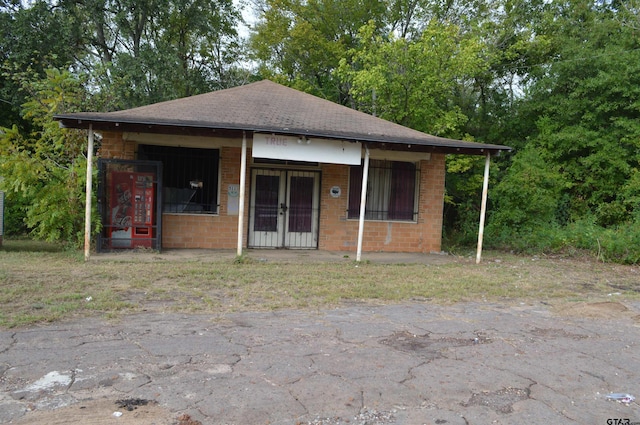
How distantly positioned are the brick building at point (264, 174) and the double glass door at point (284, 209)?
0.03m

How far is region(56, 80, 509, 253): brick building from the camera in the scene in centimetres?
1034

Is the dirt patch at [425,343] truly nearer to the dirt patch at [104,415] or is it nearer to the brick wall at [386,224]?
the dirt patch at [104,415]

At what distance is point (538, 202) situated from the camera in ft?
49.3

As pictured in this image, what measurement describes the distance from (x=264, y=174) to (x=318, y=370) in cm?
860

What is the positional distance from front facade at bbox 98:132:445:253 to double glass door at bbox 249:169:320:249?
0.03 meters

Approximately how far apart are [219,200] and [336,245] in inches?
127

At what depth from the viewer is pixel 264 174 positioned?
12.6 metres

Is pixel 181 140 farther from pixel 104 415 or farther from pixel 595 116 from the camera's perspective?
pixel 595 116

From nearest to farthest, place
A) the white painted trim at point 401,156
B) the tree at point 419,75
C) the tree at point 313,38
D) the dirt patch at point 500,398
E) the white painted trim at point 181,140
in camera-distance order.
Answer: the dirt patch at point 500,398 < the white painted trim at point 181,140 < the white painted trim at point 401,156 < the tree at point 419,75 < the tree at point 313,38

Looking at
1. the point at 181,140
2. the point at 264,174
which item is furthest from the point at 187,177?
the point at 264,174

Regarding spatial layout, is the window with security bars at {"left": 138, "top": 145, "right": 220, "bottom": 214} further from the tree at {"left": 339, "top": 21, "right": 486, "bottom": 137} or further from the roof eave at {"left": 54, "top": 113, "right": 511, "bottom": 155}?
the tree at {"left": 339, "top": 21, "right": 486, "bottom": 137}

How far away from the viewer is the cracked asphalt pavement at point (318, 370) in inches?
142

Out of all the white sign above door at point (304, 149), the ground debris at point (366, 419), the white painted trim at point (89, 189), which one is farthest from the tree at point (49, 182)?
the ground debris at point (366, 419)

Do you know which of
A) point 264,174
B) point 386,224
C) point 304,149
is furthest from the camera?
point 386,224
